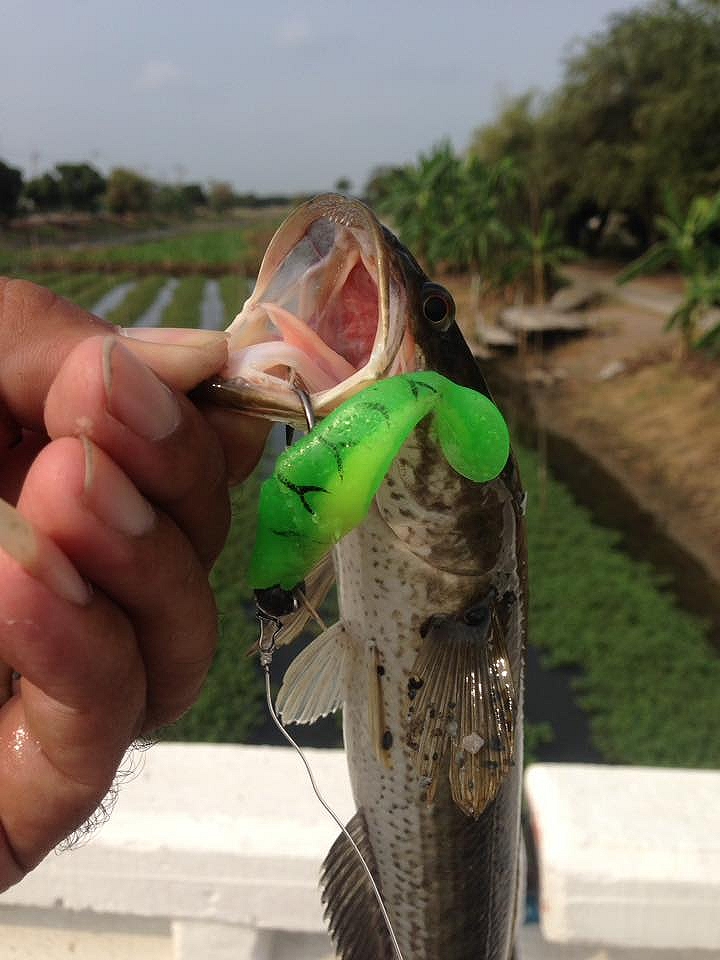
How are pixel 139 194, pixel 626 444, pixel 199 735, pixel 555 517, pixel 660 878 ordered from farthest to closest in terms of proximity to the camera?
1. pixel 139 194
2. pixel 626 444
3. pixel 555 517
4. pixel 199 735
5. pixel 660 878

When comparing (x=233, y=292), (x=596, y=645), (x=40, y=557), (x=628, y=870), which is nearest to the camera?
(x=40, y=557)

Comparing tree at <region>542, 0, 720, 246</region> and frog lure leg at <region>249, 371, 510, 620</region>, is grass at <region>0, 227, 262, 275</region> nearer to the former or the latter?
frog lure leg at <region>249, 371, 510, 620</region>

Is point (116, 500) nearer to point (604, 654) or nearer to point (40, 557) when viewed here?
point (40, 557)

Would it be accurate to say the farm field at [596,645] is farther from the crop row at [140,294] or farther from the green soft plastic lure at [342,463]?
the crop row at [140,294]

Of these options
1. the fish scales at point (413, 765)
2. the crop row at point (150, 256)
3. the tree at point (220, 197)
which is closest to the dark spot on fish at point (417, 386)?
the fish scales at point (413, 765)

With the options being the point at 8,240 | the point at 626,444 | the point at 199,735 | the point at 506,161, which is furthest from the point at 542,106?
the point at 199,735

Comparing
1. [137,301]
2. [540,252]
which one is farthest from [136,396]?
[137,301]

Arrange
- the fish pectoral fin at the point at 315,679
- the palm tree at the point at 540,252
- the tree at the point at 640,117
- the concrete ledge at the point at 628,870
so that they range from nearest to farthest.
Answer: the fish pectoral fin at the point at 315,679 → the concrete ledge at the point at 628,870 → the palm tree at the point at 540,252 → the tree at the point at 640,117

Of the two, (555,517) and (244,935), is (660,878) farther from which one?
(555,517)
